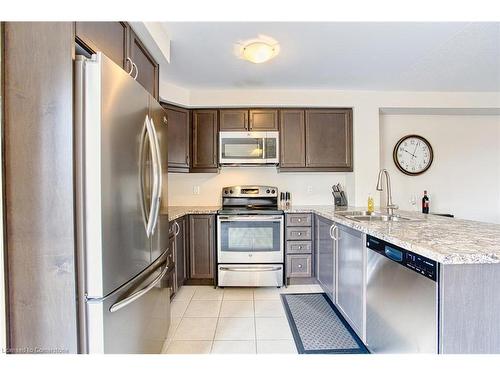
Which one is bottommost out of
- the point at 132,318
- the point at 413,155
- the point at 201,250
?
the point at 201,250

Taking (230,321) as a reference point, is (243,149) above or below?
above

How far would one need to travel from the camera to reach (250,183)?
3.34 meters

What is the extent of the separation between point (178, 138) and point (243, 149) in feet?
2.56

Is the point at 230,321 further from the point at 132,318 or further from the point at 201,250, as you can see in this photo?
the point at 132,318

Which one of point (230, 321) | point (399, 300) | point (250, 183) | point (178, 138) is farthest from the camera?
point (250, 183)

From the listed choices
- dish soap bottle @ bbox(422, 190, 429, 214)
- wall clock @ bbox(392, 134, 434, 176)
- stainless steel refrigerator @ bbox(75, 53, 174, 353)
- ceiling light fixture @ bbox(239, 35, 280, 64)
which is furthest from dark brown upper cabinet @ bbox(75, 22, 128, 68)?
dish soap bottle @ bbox(422, 190, 429, 214)


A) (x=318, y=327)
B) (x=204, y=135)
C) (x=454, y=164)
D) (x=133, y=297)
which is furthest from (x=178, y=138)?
(x=454, y=164)

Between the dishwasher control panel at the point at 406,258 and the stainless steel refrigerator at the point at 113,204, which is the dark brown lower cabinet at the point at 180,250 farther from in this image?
the dishwasher control panel at the point at 406,258

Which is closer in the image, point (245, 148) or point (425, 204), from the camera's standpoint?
point (245, 148)

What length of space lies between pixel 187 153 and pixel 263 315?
195cm

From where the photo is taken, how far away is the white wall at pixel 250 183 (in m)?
3.34

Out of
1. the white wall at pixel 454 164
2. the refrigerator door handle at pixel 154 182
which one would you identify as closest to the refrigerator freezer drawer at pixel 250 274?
the refrigerator door handle at pixel 154 182
